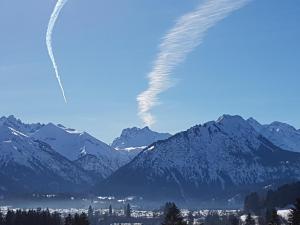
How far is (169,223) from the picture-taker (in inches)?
2987

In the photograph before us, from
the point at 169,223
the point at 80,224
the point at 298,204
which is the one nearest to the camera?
the point at 169,223

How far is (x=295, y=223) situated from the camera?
302 feet

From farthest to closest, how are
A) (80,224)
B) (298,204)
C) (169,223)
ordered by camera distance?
(80,224), (298,204), (169,223)

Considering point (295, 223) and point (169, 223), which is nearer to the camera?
point (169, 223)

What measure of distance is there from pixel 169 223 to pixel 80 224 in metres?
38.1

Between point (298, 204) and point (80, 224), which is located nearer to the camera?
point (298, 204)

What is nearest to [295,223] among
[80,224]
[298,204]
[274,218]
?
[298,204]

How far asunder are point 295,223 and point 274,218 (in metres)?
22.6

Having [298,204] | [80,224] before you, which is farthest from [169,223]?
[80,224]

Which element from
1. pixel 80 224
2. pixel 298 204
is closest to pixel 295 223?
pixel 298 204

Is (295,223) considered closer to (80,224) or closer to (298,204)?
(298,204)

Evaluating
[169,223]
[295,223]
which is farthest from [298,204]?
[169,223]

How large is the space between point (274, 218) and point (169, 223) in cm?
4429

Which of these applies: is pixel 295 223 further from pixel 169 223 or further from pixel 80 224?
pixel 80 224
